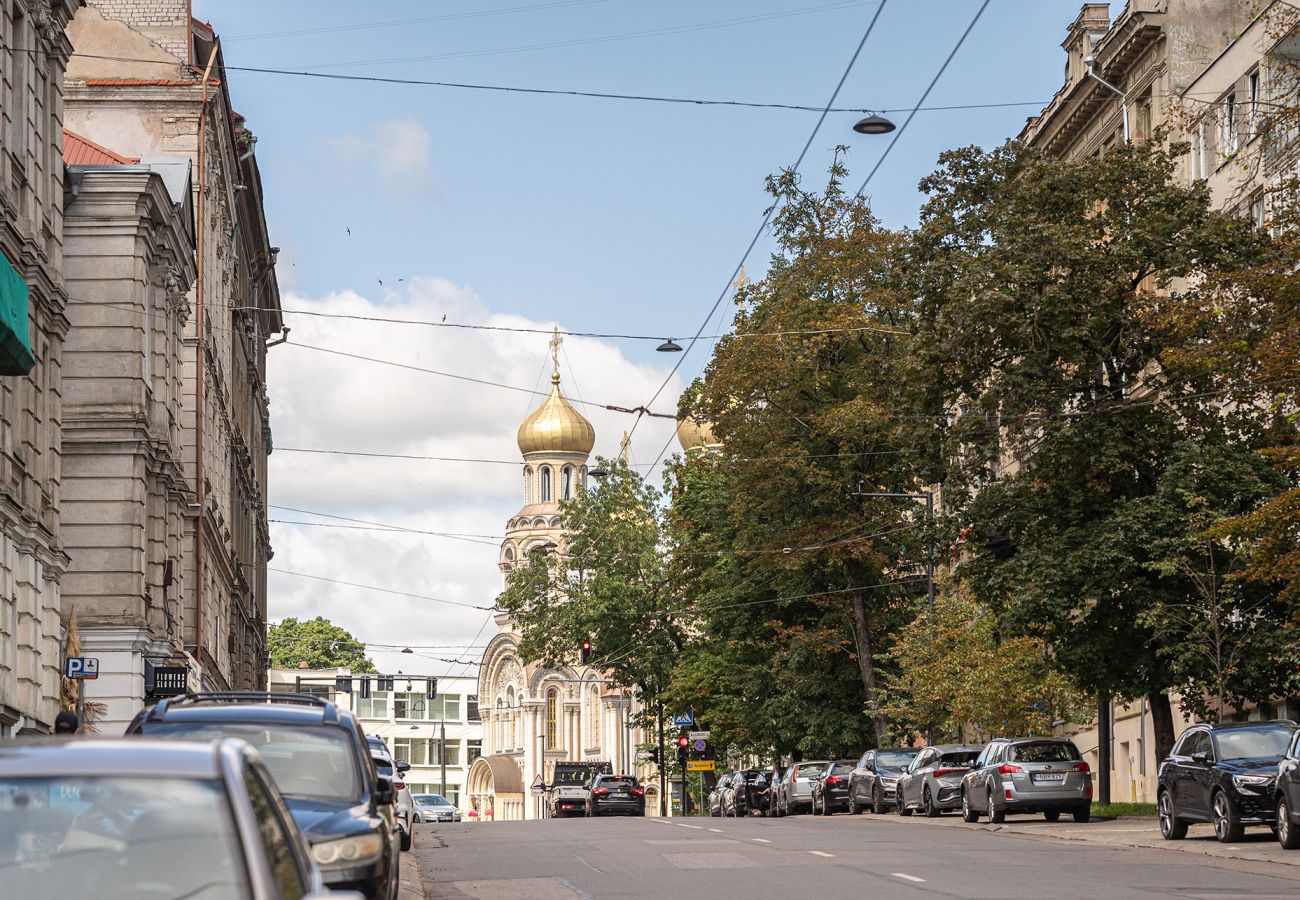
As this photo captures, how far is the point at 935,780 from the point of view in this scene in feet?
137

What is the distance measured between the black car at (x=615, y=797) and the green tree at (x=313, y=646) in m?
63.8

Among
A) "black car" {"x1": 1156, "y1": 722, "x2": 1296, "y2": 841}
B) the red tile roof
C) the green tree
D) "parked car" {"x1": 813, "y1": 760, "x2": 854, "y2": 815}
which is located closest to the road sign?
the red tile roof

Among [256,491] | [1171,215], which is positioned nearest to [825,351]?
[1171,215]

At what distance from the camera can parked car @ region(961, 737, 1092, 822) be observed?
34906 mm

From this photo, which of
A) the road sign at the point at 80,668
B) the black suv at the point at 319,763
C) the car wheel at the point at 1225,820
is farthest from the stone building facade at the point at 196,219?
the black suv at the point at 319,763

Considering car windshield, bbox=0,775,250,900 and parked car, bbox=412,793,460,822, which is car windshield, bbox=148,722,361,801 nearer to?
car windshield, bbox=0,775,250,900

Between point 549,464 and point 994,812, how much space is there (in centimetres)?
12602

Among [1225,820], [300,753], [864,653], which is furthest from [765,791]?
[300,753]

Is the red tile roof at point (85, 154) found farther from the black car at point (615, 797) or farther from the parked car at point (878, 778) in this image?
the black car at point (615, 797)

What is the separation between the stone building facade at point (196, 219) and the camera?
42594 millimetres

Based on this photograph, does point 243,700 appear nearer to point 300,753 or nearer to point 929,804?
point 300,753

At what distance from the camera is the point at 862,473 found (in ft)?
172

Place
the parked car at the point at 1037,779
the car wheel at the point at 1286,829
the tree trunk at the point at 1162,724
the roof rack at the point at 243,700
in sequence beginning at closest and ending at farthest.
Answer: the roof rack at the point at 243,700
the car wheel at the point at 1286,829
the parked car at the point at 1037,779
the tree trunk at the point at 1162,724

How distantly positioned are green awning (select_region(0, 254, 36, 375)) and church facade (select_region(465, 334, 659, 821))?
4827 inches
